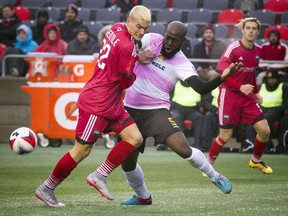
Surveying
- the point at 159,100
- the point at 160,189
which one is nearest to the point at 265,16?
the point at 160,189

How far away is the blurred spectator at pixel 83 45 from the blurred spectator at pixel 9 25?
7.74 feet

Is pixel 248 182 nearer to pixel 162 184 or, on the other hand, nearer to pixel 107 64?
pixel 162 184

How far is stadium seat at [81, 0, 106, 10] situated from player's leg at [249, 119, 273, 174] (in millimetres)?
10177

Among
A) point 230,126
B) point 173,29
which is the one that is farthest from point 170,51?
point 230,126

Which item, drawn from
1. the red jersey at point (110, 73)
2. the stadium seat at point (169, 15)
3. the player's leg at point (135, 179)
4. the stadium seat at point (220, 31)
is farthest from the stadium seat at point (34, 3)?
the red jersey at point (110, 73)

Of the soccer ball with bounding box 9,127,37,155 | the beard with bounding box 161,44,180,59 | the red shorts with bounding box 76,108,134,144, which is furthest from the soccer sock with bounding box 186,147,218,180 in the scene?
the soccer ball with bounding box 9,127,37,155

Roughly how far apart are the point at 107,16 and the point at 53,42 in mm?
2963

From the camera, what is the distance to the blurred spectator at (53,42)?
18.8m

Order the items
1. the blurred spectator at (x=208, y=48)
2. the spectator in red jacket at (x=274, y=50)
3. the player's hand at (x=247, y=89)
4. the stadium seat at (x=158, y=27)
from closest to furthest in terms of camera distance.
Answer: the player's hand at (x=247, y=89) < the spectator in red jacket at (x=274, y=50) < the blurred spectator at (x=208, y=48) < the stadium seat at (x=158, y=27)

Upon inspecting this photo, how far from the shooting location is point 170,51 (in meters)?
9.37

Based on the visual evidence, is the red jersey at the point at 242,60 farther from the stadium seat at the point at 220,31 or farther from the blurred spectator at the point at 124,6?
the stadium seat at the point at 220,31

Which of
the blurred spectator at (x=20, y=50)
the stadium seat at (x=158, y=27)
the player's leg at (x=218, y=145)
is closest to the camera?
the player's leg at (x=218, y=145)

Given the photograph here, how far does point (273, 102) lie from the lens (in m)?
17.0

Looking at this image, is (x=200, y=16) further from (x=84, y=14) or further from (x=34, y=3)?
(x=34, y=3)
